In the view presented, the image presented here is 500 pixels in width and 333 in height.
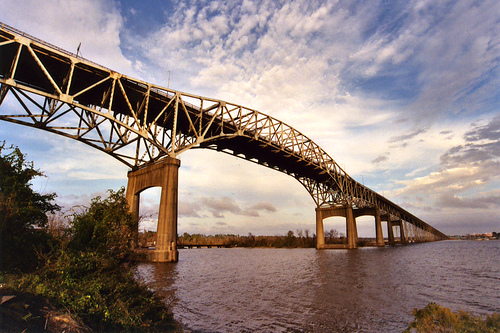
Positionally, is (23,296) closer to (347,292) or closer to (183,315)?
(183,315)

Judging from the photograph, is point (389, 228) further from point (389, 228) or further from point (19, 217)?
point (19, 217)

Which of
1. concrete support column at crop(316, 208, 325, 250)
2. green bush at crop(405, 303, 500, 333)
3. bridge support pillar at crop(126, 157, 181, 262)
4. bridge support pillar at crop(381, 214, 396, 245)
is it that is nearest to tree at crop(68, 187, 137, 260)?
green bush at crop(405, 303, 500, 333)

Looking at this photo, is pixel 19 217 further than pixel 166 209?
No

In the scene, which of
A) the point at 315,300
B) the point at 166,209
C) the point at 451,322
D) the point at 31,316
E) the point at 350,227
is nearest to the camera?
the point at 451,322

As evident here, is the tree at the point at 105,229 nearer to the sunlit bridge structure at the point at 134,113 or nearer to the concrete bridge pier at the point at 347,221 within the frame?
the sunlit bridge structure at the point at 134,113

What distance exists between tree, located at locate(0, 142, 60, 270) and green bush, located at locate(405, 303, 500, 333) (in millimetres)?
9394

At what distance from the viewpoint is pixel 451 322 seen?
208 inches

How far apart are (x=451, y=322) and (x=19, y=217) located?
414 inches

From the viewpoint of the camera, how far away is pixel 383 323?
9.23 m

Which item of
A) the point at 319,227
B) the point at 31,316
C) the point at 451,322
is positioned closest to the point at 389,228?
the point at 319,227

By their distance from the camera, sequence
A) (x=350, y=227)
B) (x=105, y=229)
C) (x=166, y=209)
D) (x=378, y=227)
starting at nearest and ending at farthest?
1. (x=105, y=229)
2. (x=166, y=209)
3. (x=350, y=227)
4. (x=378, y=227)

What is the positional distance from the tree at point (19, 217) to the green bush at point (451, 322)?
9394 mm

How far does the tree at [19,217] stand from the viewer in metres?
7.11

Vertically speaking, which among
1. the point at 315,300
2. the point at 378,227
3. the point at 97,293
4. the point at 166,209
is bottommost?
the point at 315,300
